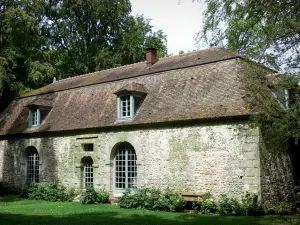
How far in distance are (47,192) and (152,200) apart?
615 centimetres

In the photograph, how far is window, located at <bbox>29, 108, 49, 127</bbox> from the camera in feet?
68.7

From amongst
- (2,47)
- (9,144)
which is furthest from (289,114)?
(2,47)

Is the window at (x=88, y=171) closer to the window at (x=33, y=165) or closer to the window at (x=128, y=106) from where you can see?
the window at (x=128, y=106)

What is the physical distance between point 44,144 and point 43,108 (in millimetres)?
2195

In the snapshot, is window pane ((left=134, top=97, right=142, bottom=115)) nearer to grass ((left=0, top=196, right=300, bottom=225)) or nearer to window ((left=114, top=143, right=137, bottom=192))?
window ((left=114, top=143, right=137, bottom=192))

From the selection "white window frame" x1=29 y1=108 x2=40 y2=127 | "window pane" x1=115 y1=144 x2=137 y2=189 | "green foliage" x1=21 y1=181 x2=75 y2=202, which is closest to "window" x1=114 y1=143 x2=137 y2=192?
"window pane" x1=115 y1=144 x2=137 y2=189

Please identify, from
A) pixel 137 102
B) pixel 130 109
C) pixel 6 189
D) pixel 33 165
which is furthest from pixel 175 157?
pixel 6 189

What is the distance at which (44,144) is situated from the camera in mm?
19969

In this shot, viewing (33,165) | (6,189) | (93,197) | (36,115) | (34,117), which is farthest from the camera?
(6,189)

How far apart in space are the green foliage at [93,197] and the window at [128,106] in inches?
128

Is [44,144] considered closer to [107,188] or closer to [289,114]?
[107,188]

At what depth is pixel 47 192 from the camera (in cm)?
1859

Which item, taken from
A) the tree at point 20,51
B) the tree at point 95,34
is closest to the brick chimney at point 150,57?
the tree at point 20,51

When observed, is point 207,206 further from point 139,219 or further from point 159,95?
point 159,95
